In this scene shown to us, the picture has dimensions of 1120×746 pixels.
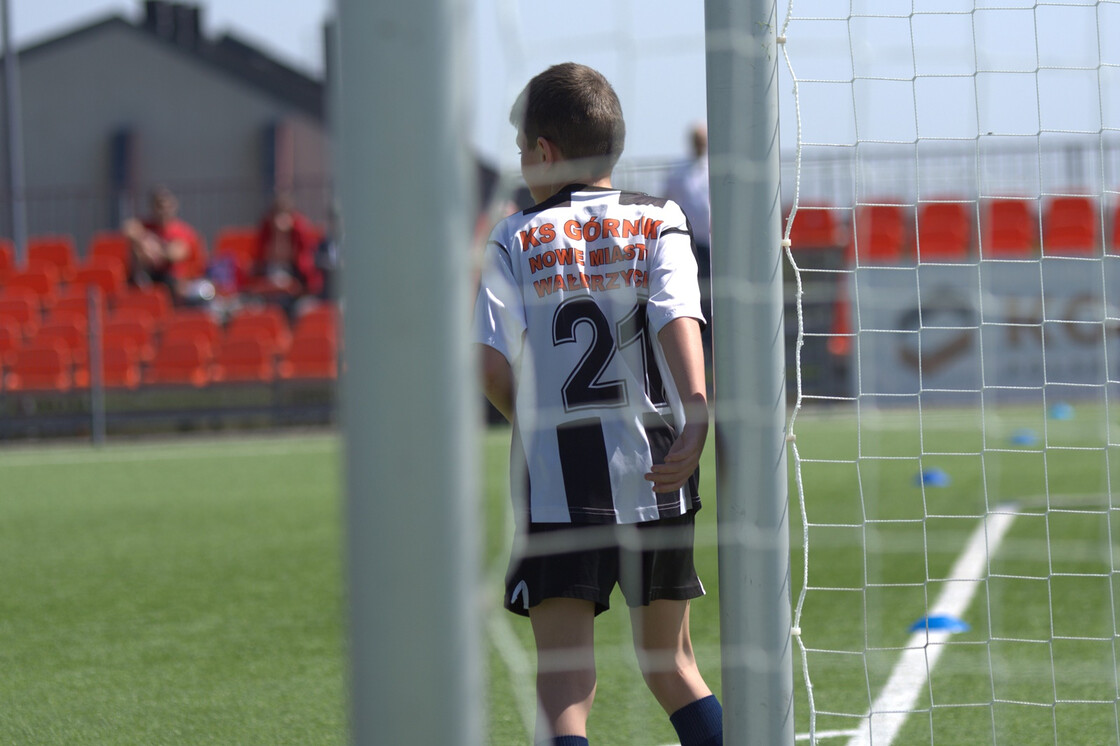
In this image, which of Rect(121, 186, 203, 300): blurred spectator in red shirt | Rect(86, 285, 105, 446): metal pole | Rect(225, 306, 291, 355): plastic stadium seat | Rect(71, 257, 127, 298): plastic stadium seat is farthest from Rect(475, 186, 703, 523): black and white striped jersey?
Rect(71, 257, 127, 298): plastic stadium seat

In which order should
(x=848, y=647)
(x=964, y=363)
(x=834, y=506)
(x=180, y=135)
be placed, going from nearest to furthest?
(x=848, y=647) → (x=834, y=506) → (x=964, y=363) → (x=180, y=135)

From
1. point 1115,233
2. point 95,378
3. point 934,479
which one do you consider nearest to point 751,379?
point 934,479

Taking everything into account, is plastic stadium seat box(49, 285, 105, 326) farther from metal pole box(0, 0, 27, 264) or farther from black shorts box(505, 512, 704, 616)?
black shorts box(505, 512, 704, 616)

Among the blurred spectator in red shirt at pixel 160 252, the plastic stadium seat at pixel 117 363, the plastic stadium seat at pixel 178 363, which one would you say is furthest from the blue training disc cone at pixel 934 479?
the blurred spectator in red shirt at pixel 160 252

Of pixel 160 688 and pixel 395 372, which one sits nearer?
pixel 395 372

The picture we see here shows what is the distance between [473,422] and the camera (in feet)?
3.76

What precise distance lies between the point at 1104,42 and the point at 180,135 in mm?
23782

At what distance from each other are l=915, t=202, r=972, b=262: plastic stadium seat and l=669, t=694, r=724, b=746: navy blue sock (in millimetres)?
10486

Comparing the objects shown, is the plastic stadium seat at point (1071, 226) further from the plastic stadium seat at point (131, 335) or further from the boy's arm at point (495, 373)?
the boy's arm at point (495, 373)

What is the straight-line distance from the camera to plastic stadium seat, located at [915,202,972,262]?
12359mm

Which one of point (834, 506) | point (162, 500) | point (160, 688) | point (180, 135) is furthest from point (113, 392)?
point (180, 135)

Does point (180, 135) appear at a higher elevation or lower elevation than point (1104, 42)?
higher

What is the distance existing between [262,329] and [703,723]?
9.94m

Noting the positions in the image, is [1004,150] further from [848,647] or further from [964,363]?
[848,647]
